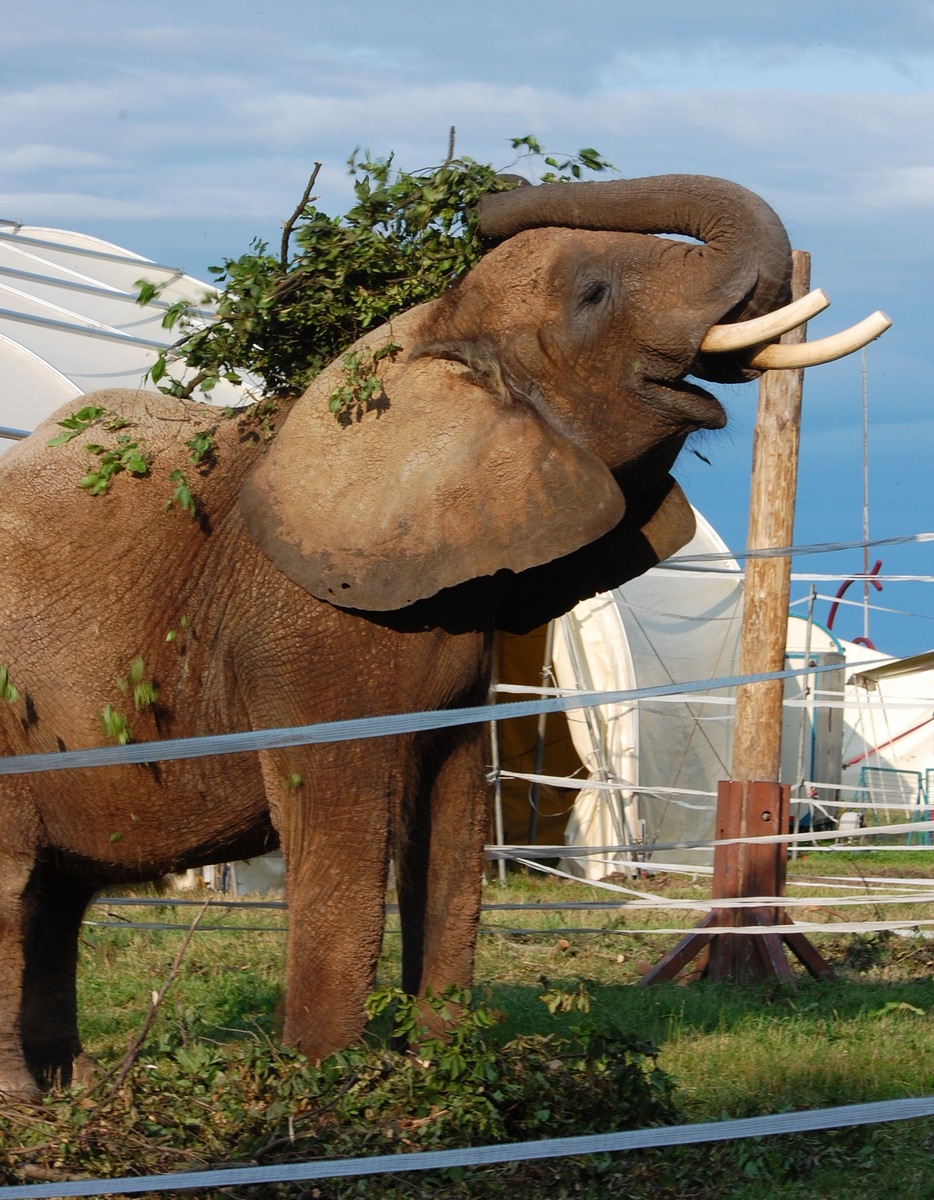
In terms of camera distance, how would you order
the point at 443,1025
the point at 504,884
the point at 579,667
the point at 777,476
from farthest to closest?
1. the point at 579,667
2. the point at 504,884
3. the point at 777,476
4. the point at 443,1025

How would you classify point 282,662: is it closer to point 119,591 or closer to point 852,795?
point 119,591

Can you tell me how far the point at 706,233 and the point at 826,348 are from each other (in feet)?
1.64

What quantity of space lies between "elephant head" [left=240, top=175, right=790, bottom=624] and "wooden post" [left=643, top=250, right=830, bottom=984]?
402 centimetres

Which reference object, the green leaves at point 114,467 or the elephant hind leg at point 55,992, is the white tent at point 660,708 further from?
the green leaves at point 114,467

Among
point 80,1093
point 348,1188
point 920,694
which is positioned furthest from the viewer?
point 920,694

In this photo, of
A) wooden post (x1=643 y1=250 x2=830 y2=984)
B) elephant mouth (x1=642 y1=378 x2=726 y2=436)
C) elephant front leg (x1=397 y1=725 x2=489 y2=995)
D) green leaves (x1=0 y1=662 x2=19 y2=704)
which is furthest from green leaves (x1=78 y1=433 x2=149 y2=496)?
wooden post (x1=643 y1=250 x2=830 y2=984)

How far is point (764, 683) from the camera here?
855 cm

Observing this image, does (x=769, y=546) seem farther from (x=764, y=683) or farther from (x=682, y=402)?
(x=682, y=402)

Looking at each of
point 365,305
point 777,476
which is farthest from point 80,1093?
point 777,476

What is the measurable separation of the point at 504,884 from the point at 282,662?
8.74 m

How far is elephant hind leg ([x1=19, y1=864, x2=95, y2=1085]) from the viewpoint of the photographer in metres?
5.57

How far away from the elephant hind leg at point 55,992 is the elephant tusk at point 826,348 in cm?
303

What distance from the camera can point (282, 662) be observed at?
459 centimetres

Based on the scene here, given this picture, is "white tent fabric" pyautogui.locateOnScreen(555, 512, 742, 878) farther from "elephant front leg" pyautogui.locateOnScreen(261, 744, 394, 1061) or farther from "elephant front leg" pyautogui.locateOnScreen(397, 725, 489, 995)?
"elephant front leg" pyautogui.locateOnScreen(261, 744, 394, 1061)
